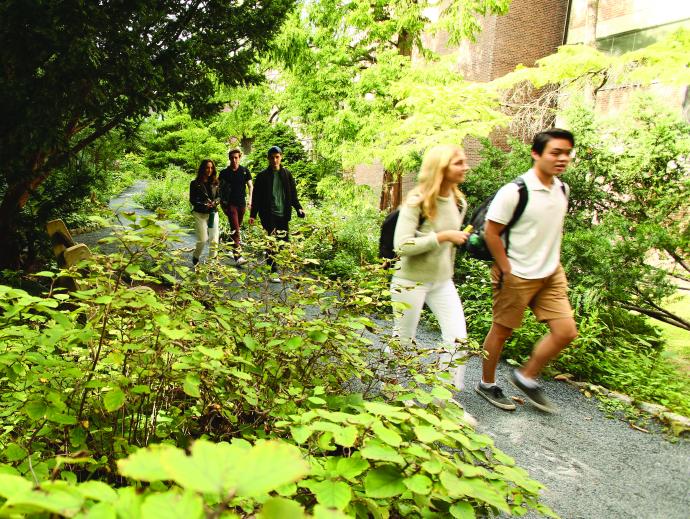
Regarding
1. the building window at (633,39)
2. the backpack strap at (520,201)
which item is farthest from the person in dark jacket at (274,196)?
the building window at (633,39)

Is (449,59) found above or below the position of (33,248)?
above

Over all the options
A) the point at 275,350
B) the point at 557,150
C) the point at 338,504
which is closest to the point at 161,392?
the point at 275,350

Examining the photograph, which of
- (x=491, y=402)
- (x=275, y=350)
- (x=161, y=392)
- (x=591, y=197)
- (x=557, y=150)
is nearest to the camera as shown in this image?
(x=161, y=392)

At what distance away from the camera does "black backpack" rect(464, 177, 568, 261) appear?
3.48m

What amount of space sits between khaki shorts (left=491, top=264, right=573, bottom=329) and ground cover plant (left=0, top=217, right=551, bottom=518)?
4.88ft

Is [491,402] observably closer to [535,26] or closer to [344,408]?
[344,408]

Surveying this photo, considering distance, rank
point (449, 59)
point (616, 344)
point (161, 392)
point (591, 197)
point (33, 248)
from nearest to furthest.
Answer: point (161, 392)
point (616, 344)
point (33, 248)
point (591, 197)
point (449, 59)

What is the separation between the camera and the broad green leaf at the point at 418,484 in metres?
1.18

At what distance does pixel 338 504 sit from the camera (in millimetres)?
1172

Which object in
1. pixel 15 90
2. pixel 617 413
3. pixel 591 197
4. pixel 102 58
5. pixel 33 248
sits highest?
pixel 102 58

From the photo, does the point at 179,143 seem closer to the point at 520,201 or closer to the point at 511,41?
the point at 511,41

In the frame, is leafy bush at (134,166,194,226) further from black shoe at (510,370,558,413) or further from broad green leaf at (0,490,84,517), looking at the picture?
broad green leaf at (0,490,84,517)

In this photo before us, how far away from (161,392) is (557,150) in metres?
3.09

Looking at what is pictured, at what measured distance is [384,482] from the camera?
1.26m
